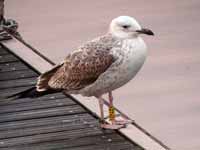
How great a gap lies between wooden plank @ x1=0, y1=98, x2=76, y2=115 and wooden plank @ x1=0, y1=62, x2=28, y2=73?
1.81ft

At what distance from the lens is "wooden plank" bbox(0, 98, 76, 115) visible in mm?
4289

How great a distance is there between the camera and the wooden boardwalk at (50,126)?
3832 mm

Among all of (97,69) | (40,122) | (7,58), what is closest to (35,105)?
(40,122)

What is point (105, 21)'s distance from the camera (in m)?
6.84

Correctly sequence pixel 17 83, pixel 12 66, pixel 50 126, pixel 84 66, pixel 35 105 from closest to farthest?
pixel 84 66, pixel 50 126, pixel 35 105, pixel 17 83, pixel 12 66

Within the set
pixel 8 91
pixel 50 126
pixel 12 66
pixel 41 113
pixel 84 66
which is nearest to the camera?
pixel 84 66

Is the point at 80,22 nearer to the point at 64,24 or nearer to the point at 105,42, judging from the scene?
the point at 64,24

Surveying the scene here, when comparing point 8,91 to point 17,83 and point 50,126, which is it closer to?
point 17,83

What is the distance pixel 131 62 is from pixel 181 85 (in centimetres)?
141

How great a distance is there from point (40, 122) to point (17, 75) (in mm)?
747

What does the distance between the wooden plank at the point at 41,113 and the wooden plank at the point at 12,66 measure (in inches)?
27.1

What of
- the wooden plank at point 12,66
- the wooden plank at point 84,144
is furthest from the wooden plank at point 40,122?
the wooden plank at point 12,66

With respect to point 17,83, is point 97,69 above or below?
above

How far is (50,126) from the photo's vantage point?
13.3 feet
